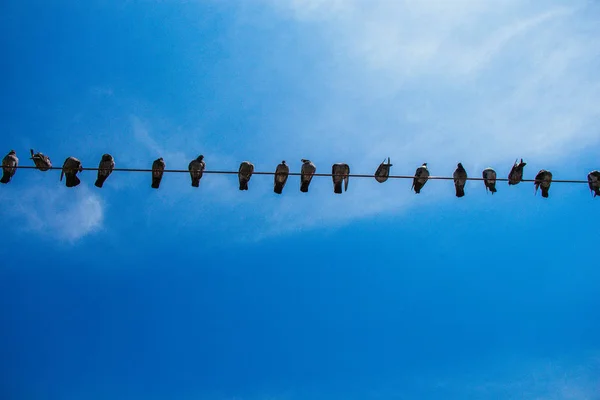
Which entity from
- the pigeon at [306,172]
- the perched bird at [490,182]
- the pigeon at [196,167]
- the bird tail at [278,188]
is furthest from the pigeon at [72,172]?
the perched bird at [490,182]

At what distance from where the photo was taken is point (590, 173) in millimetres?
10664

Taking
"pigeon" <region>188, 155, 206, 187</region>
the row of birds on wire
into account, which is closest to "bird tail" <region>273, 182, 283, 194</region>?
the row of birds on wire

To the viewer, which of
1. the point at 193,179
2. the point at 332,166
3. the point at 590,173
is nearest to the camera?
the point at 590,173

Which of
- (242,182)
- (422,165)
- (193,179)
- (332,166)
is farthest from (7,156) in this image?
(422,165)

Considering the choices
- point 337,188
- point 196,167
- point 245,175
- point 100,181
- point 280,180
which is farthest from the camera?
point 280,180

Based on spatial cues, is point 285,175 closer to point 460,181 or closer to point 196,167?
point 196,167

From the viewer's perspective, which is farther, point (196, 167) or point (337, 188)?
point (196, 167)

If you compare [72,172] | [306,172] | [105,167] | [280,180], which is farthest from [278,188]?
[72,172]

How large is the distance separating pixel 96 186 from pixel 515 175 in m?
11.3

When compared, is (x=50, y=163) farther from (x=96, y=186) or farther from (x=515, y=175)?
(x=515, y=175)

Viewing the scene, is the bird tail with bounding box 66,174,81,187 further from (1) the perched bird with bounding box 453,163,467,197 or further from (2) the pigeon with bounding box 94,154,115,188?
(1) the perched bird with bounding box 453,163,467,197

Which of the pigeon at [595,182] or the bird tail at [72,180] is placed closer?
the pigeon at [595,182]

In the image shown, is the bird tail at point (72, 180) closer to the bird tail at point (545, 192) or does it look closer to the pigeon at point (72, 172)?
the pigeon at point (72, 172)

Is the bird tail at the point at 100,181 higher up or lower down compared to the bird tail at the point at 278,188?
higher up
